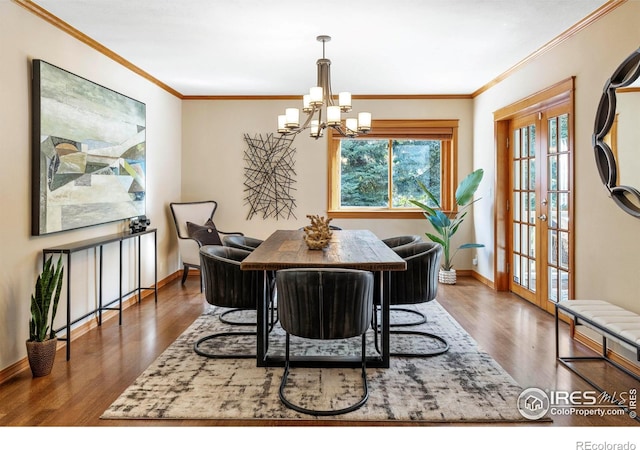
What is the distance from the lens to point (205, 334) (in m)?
3.69

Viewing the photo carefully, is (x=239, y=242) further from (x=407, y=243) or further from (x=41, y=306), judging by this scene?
(x=41, y=306)

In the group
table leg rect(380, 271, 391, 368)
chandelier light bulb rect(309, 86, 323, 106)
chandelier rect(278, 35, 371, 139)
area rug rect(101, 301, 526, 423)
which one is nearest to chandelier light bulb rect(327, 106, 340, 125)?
chandelier rect(278, 35, 371, 139)

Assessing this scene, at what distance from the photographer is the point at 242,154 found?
6289 mm

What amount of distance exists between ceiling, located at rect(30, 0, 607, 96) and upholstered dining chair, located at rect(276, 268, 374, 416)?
1896mm

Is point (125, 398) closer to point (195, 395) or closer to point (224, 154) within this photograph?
point (195, 395)

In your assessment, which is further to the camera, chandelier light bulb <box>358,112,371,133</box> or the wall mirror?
chandelier light bulb <box>358,112,371,133</box>

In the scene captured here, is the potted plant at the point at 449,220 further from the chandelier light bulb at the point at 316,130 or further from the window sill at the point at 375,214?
the chandelier light bulb at the point at 316,130

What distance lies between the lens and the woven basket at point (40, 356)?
2830 mm

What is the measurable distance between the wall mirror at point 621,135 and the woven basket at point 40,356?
3.69m

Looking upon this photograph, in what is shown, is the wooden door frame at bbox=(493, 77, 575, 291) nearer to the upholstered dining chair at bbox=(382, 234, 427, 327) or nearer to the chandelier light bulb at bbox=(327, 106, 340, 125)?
the upholstered dining chair at bbox=(382, 234, 427, 327)

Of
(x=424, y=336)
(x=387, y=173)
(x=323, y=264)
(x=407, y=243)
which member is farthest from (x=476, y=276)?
(x=323, y=264)

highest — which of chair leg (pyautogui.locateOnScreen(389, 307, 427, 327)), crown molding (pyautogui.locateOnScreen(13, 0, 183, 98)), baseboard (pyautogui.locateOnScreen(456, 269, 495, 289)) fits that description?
crown molding (pyautogui.locateOnScreen(13, 0, 183, 98))

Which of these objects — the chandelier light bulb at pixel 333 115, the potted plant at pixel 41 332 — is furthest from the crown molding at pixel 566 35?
the potted plant at pixel 41 332

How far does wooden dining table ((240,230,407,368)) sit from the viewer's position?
2727 mm
